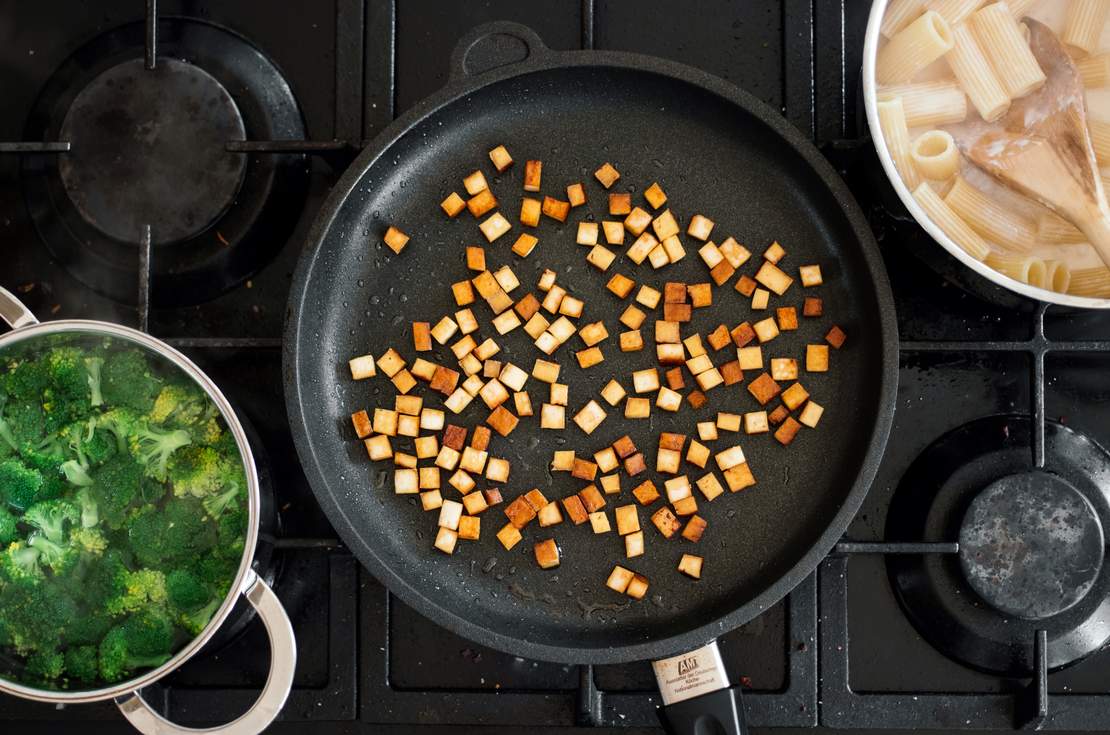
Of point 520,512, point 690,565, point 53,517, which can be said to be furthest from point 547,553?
point 53,517

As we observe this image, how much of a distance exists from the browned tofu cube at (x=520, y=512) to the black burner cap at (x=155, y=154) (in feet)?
1.50

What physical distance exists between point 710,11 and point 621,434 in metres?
0.50

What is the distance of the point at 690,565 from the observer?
1.00m

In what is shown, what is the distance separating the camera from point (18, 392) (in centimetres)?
93

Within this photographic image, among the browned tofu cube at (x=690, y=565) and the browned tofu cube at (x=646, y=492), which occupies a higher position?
the browned tofu cube at (x=646, y=492)

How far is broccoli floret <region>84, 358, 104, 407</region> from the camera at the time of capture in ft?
3.05

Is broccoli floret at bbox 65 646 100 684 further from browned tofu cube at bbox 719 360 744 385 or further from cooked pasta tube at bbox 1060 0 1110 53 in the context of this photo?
cooked pasta tube at bbox 1060 0 1110 53

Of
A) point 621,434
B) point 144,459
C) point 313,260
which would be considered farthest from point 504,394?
point 144,459

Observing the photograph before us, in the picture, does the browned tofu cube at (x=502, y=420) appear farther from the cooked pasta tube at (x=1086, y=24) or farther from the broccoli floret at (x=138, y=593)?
the cooked pasta tube at (x=1086, y=24)

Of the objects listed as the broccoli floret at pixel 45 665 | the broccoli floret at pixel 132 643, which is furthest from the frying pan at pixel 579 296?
the broccoli floret at pixel 45 665

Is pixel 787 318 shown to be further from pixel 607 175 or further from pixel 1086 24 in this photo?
pixel 1086 24

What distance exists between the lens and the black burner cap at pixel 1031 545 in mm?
960

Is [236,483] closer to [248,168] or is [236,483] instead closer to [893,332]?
[248,168]

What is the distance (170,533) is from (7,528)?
6.3 inches
